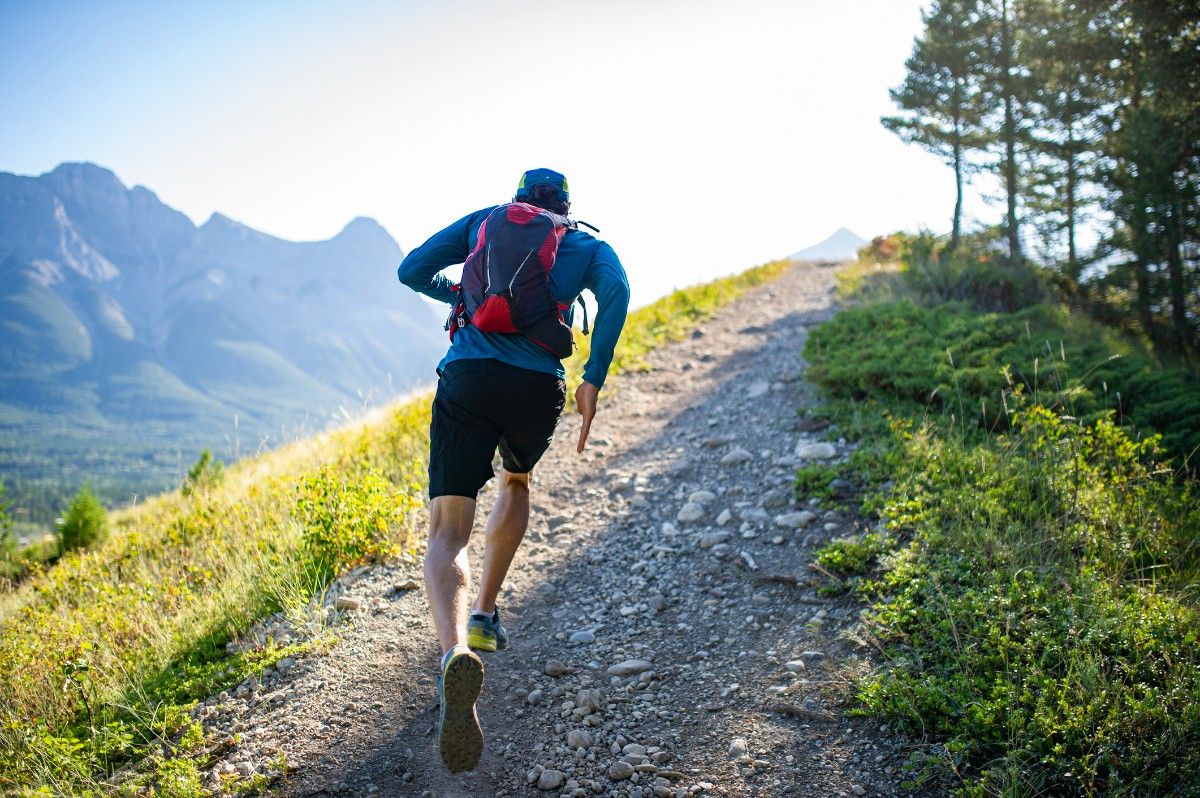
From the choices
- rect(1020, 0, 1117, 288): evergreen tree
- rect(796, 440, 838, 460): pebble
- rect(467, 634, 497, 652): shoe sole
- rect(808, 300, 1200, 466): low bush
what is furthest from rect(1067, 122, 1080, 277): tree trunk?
rect(467, 634, 497, 652): shoe sole

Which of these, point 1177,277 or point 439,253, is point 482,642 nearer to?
point 439,253

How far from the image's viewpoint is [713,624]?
164 inches

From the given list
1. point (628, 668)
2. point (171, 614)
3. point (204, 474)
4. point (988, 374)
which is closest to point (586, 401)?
point (628, 668)

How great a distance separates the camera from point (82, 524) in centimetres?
1095

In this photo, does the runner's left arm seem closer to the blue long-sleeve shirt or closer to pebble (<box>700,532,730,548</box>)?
the blue long-sleeve shirt

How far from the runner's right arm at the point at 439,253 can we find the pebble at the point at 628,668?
88.8 inches

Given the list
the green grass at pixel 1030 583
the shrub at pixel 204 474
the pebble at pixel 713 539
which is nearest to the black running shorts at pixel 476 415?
the green grass at pixel 1030 583

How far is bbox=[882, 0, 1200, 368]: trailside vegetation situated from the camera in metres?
12.5

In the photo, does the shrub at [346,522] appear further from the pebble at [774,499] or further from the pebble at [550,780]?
the pebble at [774,499]

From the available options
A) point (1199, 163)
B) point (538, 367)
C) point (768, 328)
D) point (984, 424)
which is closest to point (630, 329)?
point (768, 328)

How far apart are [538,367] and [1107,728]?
2.82 meters

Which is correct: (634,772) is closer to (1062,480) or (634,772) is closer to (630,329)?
(1062,480)

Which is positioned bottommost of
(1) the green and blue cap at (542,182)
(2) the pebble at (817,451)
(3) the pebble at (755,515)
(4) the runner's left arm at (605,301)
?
(3) the pebble at (755,515)

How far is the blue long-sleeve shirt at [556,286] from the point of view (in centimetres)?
320
